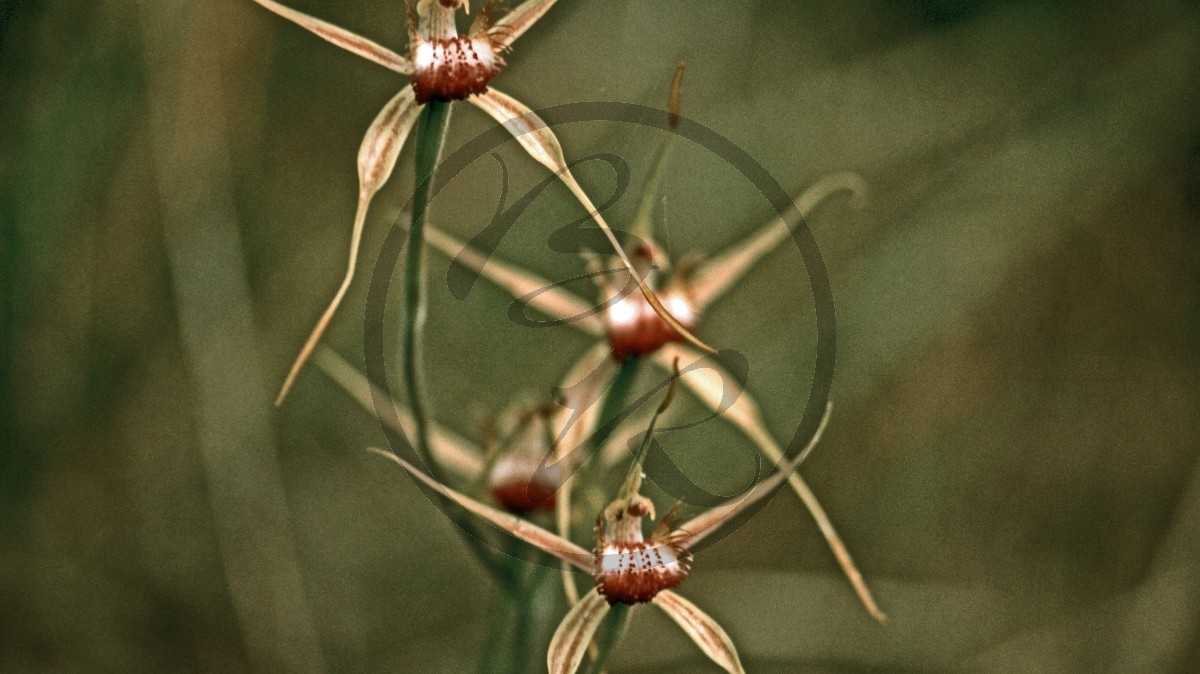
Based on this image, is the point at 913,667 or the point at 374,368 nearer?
the point at 374,368

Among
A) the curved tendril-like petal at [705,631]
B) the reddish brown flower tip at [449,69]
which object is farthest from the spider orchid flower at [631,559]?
the reddish brown flower tip at [449,69]

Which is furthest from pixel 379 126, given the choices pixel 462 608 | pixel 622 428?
pixel 462 608

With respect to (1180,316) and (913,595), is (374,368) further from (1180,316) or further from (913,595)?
(1180,316)


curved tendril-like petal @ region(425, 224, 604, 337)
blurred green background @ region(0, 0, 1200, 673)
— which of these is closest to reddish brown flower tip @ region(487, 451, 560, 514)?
curved tendril-like petal @ region(425, 224, 604, 337)

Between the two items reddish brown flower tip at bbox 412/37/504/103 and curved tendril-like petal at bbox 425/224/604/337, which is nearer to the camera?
reddish brown flower tip at bbox 412/37/504/103

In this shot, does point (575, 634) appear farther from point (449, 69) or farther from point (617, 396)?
point (449, 69)

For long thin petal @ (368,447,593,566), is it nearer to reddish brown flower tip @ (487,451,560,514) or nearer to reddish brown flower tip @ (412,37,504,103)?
reddish brown flower tip @ (487,451,560,514)
